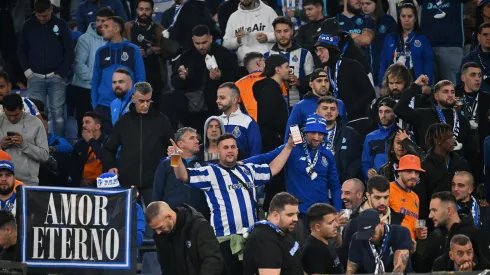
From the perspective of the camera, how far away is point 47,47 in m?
17.8

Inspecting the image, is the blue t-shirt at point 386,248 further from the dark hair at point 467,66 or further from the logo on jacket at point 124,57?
the logo on jacket at point 124,57

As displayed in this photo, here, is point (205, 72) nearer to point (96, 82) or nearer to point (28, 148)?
point (96, 82)

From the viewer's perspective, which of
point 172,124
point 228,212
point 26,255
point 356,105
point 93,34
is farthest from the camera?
point 93,34

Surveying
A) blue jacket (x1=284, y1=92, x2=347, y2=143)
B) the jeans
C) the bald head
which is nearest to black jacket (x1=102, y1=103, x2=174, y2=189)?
blue jacket (x1=284, y1=92, x2=347, y2=143)

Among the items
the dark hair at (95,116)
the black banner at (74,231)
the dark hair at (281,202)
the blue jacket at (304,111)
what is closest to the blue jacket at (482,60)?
the blue jacket at (304,111)

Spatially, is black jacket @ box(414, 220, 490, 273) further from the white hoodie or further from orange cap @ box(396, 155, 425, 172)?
the white hoodie

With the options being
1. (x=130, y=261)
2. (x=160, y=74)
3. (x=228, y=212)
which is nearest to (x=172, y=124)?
(x=160, y=74)

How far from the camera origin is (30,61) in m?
17.8

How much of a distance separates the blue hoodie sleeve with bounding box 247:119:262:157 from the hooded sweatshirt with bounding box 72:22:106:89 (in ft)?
12.9

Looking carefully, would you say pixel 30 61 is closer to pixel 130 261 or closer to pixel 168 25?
pixel 168 25

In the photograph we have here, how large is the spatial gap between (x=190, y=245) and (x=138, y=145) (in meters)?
3.71

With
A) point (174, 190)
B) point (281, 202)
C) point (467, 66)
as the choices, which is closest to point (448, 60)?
point (467, 66)

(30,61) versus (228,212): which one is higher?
(30,61)

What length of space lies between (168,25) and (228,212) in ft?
20.9
